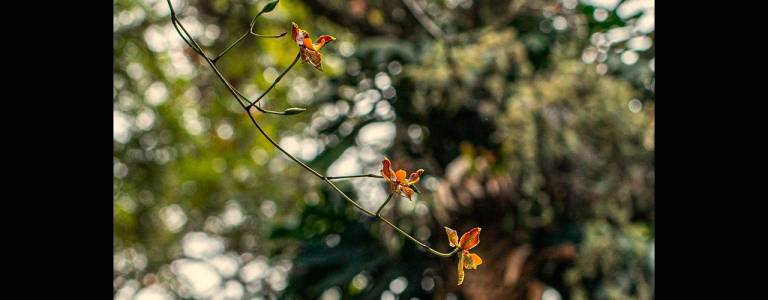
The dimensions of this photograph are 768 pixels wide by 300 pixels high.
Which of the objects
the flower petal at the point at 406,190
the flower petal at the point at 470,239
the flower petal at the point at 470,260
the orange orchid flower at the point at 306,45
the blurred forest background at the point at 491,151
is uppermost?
the orange orchid flower at the point at 306,45

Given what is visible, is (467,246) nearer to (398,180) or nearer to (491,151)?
(398,180)

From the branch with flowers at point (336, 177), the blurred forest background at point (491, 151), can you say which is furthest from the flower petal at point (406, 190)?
the blurred forest background at point (491, 151)

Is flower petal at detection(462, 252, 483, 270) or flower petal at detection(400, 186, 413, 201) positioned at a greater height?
flower petal at detection(400, 186, 413, 201)

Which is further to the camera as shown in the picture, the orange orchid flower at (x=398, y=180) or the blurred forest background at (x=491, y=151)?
the blurred forest background at (x=491, y=151)

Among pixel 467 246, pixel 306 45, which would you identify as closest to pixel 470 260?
pixel 467 246

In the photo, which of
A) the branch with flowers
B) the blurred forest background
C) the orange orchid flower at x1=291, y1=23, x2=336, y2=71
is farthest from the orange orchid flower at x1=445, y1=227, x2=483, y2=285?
the blurred forest background

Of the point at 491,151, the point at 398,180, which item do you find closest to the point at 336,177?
the point at 398,180

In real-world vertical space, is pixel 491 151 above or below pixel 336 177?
below

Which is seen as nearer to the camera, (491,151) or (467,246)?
(467,246)

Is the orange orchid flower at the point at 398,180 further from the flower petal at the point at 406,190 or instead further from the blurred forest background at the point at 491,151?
the blurred forest background at the point at 491,151

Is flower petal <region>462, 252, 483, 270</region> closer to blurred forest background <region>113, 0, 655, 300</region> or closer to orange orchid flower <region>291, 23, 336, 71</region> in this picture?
orange orchid flower <region>291, 23, 336, 71</region>

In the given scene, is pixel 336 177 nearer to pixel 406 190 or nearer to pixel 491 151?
pixel 406 190
